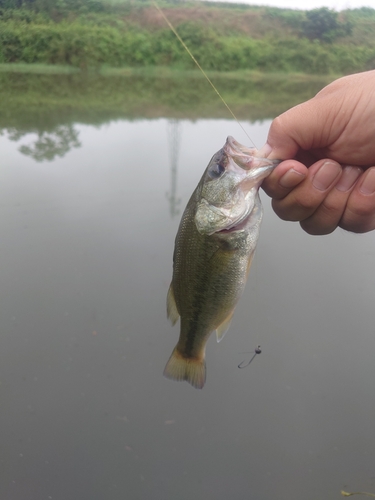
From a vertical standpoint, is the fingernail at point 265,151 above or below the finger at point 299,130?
below

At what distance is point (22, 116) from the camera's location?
919 cm

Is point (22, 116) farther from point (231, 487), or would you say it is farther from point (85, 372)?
point (231, 487)

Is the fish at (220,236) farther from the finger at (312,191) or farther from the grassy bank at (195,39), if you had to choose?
the grassy bank at (195,39)

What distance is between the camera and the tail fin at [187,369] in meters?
1.89

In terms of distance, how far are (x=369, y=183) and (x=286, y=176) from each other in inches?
15.8

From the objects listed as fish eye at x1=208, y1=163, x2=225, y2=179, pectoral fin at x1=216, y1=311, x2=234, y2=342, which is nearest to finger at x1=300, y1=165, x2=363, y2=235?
fish eye at x1=208, y1=163, x2=225, y2=179

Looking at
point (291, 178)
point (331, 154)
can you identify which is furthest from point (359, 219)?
point (291, 178)

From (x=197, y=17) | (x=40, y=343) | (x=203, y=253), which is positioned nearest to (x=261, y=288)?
(x=40, y=343)

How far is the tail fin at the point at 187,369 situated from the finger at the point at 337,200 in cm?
95

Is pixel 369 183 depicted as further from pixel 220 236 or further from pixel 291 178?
pixel 220 236

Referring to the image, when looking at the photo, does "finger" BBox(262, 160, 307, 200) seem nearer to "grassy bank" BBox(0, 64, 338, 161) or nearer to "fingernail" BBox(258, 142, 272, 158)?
"fingernail" BBox(258, 142, 272, 158)

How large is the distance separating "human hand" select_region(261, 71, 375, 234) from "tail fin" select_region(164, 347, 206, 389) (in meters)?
0.91

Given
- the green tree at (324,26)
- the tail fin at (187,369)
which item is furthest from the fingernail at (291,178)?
the green tree at (324,26)

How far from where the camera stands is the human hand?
5.40 feet
